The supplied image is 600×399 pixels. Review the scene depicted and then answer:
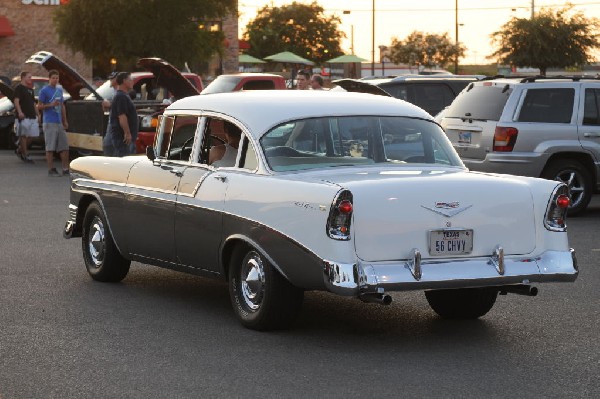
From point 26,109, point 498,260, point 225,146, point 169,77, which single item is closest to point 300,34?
point 26,109

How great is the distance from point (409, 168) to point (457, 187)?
2.64 ft

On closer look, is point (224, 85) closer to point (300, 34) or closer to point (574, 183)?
point (574, 183)

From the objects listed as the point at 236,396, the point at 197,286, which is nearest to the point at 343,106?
the point at 197,286

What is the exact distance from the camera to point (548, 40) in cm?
6162

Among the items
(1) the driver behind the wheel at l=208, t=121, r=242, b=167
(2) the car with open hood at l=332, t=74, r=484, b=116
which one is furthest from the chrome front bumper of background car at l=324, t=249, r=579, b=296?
(2) the car with open hood at l=332, t=74, r=484, b=116

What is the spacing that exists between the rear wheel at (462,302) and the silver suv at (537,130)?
8.00 metres

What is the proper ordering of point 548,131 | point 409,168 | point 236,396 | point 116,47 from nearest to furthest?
point 236,396 → point 409,168 → point 548,131 → point 116,47

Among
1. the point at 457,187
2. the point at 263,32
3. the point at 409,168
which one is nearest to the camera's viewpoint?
the point at 457,187

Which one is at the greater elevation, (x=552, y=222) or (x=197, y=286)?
(x=552, y=222)

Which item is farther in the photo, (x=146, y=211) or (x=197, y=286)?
(x=197, y=286)

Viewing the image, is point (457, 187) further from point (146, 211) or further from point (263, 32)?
point (263, 32)

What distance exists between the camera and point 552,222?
28.7ft

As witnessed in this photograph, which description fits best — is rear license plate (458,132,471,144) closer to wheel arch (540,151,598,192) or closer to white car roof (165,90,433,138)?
wheel arch (540,151,598,192)

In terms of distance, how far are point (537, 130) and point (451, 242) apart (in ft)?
31.2
